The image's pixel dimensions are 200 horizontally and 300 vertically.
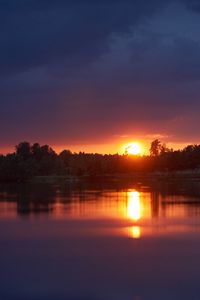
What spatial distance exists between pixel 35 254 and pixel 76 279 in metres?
4.32

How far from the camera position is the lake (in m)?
14.5

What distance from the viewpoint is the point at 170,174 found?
136625 mm

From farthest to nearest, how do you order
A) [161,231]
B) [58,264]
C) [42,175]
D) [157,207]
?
1. [42,175]
2. [157,207]
3. [161,231]
4. [58,264]

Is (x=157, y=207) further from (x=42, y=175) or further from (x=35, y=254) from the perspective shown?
(x=42, y=175)

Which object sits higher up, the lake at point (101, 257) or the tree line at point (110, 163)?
the tree line at point (110, 163)

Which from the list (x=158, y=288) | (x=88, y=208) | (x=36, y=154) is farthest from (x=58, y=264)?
(x=36, y=154)

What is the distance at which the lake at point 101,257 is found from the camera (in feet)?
47.4

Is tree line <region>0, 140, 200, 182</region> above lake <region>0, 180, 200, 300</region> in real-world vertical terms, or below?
above

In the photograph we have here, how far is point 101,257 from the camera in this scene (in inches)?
746

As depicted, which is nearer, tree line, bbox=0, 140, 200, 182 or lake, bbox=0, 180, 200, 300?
lake, bbox=0, 180, 200, 300

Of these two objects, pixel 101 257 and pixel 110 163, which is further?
pixel 110 163

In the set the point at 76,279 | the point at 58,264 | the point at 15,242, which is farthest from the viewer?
the point at 15,242

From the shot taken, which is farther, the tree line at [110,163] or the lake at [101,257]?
the tree line at [110,163]

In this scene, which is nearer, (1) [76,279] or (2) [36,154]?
(1) [76,279]
